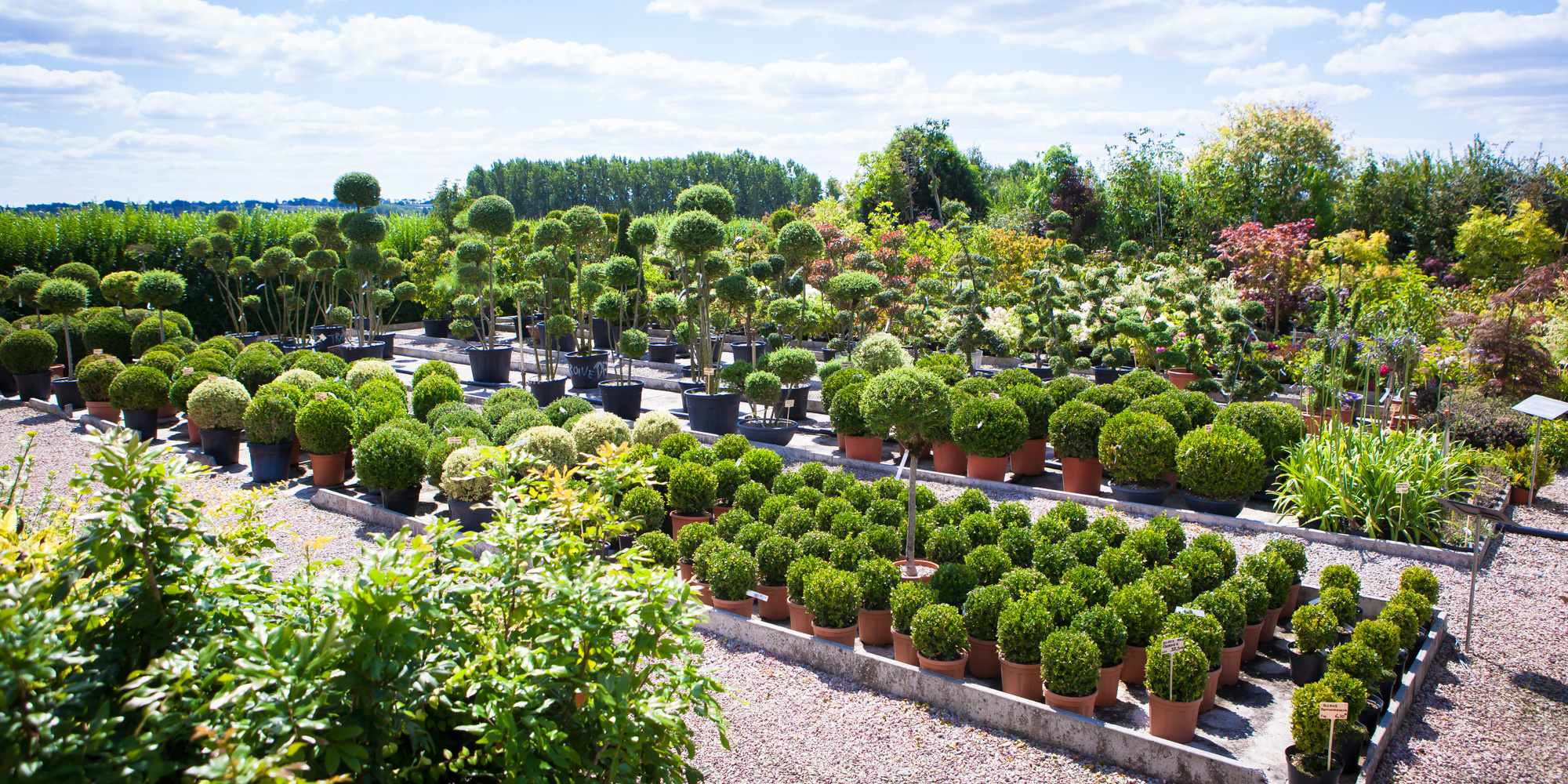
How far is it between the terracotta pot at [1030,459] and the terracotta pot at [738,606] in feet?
12.2

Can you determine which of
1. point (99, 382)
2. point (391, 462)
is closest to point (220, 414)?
point (99, 382)

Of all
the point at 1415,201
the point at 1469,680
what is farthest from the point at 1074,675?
the point at 1415,201

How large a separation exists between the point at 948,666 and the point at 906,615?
357mm

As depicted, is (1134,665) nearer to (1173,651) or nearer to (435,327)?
(1173,651)

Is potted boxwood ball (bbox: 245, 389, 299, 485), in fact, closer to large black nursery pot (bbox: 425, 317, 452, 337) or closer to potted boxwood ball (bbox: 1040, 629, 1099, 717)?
potted boxwood ball (bbox: 1040, 629, 1099, 717)

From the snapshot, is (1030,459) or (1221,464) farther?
(1030,459)

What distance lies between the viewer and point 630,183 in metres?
64.8

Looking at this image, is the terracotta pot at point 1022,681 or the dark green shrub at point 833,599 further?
the dark green shrub at point 833,599

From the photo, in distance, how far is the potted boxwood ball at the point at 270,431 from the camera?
7738 mm

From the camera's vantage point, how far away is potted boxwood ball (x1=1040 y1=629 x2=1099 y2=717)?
3.68 m

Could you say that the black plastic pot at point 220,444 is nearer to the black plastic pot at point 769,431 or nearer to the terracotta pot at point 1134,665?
the black plastic pot at point 769,431

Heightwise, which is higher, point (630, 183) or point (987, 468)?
point (630, 183)

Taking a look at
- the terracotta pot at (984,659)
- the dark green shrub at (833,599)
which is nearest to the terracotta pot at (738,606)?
the dark green shrub at (833,599)

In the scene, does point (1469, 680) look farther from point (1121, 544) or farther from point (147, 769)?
point (147, 769)
